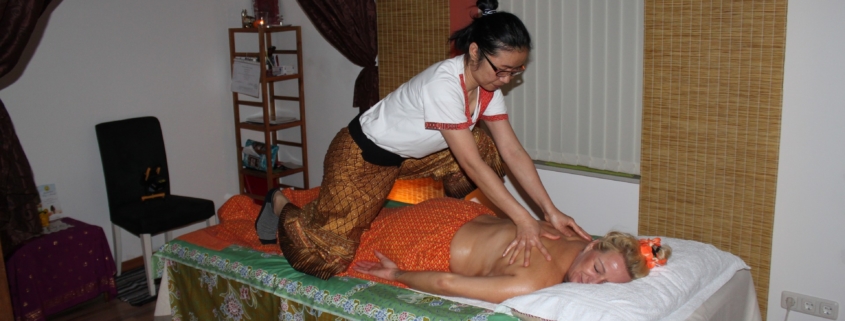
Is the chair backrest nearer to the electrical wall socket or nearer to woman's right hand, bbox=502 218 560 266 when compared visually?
woman's right hand, bbox=502 218 560 266

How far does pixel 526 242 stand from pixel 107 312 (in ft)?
7.59

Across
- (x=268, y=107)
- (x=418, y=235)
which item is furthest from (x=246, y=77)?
(x=418, y=235)

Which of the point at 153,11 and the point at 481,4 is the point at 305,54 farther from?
the point at 481,4

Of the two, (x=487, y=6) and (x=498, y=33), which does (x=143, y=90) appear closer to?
(x=487, y=6)

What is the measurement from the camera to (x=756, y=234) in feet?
9.60

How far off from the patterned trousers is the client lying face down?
4.4 inches

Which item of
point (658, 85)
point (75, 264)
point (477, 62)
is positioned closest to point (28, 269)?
point (75, 264)

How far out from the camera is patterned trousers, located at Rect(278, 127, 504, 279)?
2.57 m

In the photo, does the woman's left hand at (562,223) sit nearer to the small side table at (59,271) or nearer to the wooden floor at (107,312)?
the wooden floor at (107,312)

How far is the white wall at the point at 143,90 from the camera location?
369 centimetres

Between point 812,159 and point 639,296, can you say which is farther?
point 812,159

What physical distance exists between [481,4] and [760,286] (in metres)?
1.72

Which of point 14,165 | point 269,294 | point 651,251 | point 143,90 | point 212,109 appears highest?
point 143,90

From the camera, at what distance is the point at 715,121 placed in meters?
2.95
